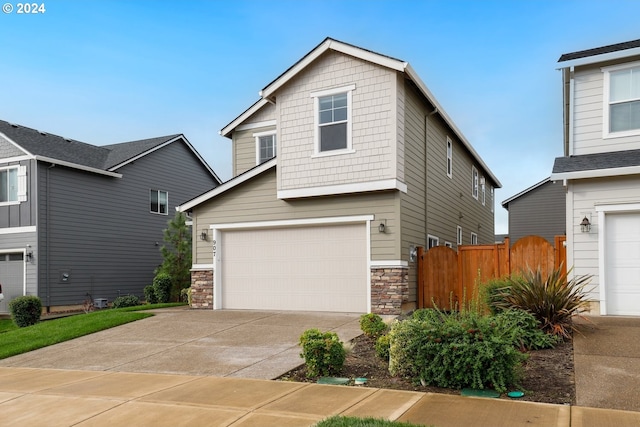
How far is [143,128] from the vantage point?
32.6m

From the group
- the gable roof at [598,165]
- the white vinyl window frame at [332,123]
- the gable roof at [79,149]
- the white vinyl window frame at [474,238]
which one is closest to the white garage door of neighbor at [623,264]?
the gable roof at [598,165]

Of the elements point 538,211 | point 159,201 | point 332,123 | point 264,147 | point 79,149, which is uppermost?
point 79,149

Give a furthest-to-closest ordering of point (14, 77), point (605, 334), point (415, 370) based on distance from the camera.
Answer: point (14, 77)
point (605, 334)
point (415, 370)

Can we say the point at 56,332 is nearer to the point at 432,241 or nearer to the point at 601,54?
the point at 432,241

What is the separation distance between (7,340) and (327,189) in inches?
321

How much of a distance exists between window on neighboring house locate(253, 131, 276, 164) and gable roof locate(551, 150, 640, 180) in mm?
9780

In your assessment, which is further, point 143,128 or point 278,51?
point 143,128

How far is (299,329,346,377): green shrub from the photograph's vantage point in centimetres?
765

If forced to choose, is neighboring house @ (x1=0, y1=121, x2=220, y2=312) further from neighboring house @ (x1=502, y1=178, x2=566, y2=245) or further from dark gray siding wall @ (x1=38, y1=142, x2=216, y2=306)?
neighboring house @ (x1=502, y1=178, x2=566, y2=245)

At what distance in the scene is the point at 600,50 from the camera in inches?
490

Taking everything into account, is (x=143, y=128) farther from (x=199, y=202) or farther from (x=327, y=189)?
(x=327, y=189)

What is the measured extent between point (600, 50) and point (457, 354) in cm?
910

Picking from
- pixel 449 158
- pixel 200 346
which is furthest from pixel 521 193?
pixel 200 346

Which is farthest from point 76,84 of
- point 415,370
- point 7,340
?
point 415,370
